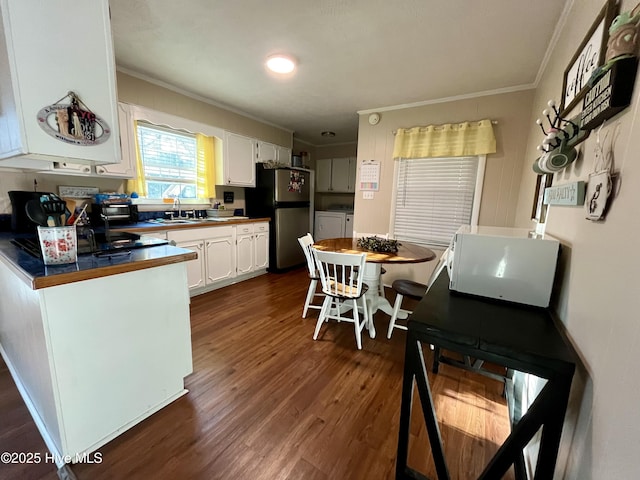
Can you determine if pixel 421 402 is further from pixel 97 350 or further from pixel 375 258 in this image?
pixel 97 350

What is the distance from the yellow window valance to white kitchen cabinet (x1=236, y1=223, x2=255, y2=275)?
87.3 inches

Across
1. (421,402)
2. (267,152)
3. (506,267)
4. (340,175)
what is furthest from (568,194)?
(340,175)

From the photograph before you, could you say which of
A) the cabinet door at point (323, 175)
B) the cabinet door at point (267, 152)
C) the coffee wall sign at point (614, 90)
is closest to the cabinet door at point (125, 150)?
the cabinet door at point (267, 152)

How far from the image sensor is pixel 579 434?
75cm

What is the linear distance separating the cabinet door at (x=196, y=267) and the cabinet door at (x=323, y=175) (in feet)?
10.8

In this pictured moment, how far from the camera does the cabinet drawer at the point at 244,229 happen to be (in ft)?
11.5

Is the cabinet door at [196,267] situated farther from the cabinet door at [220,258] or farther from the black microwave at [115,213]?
the black microwave at [115,213]

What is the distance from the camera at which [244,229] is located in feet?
11.8

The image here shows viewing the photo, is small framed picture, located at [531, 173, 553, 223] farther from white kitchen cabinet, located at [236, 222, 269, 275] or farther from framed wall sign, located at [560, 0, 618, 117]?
white kitchen cabinet, located at [236, 222, 269, 275]

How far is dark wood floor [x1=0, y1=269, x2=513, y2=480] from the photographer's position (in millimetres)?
1176

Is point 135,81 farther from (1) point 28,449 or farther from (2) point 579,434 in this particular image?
(2) point 579,434

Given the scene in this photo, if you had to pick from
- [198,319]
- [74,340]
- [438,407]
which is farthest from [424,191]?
[74,340]

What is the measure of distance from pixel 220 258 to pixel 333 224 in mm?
2537

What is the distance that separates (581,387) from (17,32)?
2357mm
